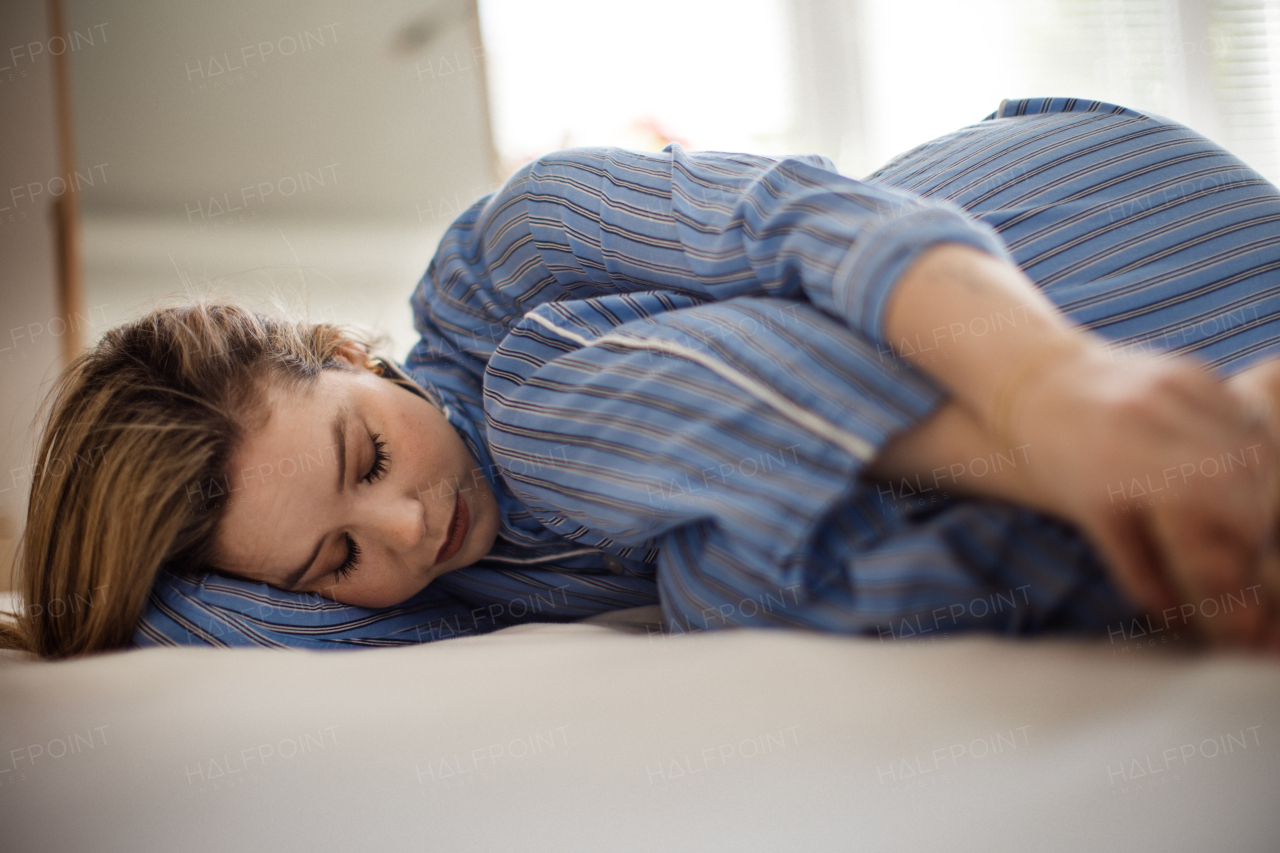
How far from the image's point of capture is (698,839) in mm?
367

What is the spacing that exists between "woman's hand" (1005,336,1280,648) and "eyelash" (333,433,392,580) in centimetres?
47

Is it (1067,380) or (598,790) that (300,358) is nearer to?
(598,790)

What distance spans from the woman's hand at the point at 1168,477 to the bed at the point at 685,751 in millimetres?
41

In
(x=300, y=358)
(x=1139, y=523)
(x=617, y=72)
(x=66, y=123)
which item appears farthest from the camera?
(x=617, y=72)

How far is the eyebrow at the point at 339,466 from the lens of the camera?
0.63 meters

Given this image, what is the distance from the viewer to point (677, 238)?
56cm

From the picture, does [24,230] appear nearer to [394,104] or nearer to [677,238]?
[394,104]

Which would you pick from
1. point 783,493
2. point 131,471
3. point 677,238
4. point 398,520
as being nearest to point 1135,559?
point 783,493

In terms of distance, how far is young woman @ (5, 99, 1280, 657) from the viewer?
35cm

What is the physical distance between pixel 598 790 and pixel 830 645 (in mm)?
132

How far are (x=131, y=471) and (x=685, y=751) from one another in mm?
486

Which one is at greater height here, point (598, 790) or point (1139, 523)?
point (1139, 523)

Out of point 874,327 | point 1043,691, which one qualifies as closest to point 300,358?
point 874,327

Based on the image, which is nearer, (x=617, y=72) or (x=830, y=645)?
(x=830, y=645)
